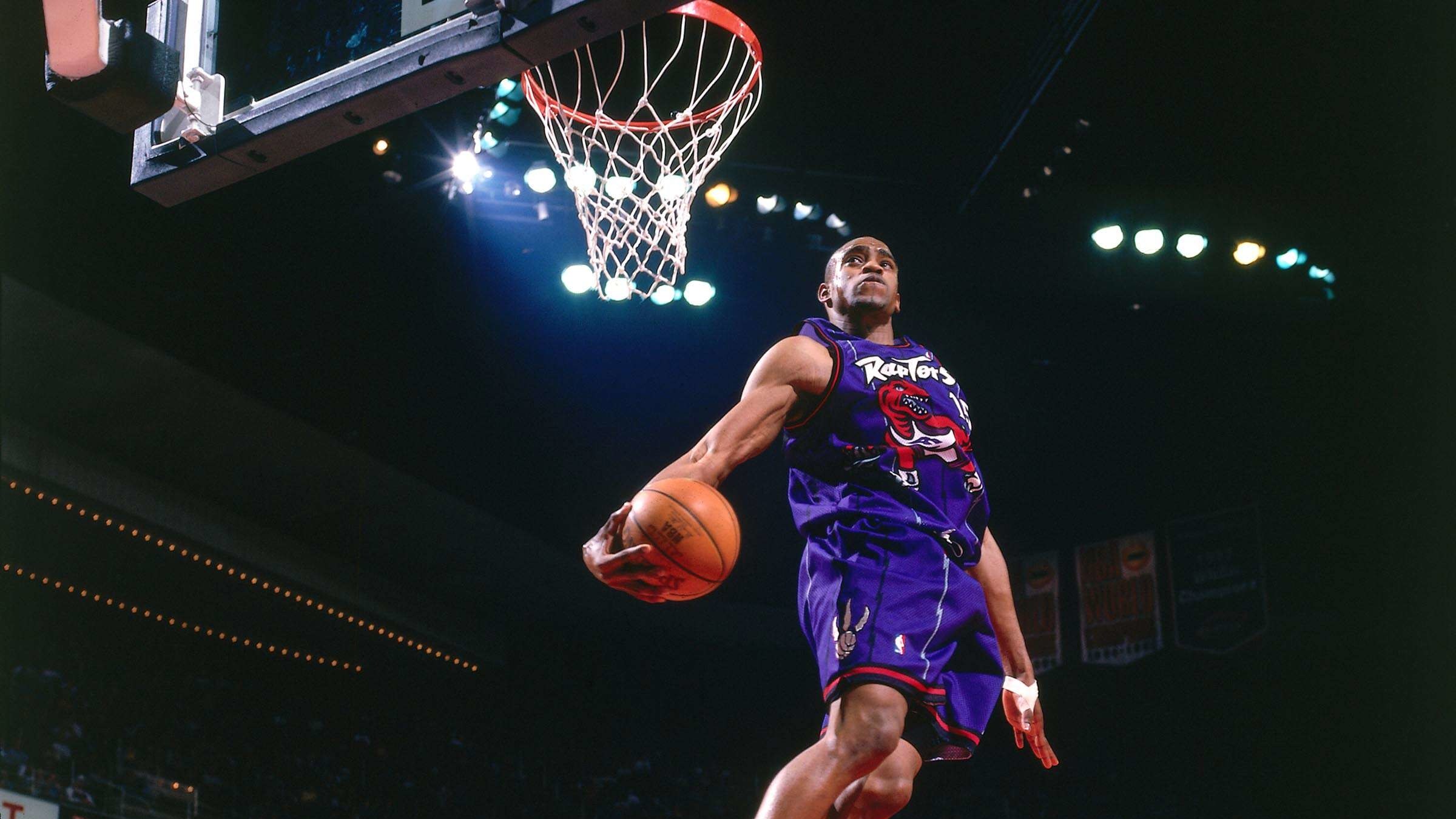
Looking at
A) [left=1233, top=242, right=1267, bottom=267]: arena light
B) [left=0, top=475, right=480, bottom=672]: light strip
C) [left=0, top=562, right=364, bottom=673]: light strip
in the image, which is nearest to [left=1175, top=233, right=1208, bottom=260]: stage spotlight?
[left=1233, top=242, right=1267, bottom=267]: arena light

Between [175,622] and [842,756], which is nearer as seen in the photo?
[842,756]

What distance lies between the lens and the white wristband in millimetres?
3414

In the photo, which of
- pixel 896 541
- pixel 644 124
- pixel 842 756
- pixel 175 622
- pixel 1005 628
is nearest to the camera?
pixel 842 756

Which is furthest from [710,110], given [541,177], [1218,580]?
[1218,580]

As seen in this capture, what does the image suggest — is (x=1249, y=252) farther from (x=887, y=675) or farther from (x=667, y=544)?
(x=667, y=544)

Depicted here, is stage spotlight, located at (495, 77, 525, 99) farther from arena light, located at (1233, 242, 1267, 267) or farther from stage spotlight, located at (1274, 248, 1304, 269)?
stage spotlight, located at (1274, 248, 1304, 269)

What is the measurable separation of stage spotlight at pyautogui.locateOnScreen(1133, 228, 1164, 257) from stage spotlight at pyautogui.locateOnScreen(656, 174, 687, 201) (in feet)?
13.4

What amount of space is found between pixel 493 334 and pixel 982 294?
4070mm

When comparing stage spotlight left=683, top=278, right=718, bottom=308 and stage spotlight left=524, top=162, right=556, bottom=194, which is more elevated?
stage spotlight left=524, top=162, right=556, bottom=194

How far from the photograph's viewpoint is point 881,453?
334 centimetres

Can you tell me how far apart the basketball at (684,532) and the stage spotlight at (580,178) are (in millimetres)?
3719

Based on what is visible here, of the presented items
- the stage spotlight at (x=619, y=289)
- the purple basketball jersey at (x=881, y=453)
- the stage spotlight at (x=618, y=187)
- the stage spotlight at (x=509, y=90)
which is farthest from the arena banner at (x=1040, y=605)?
the purple basketball jersey at (x=881, y=453)

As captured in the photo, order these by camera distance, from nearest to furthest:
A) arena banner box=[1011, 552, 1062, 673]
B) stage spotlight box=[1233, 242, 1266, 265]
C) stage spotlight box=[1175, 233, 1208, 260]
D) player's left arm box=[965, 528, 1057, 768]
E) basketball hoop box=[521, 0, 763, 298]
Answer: player's left arm box=[965, 528, 1057, 768]
basketball hoop box=[521, 0, 763, 298]
stage spotlight box=[1175, 233, 1208, 260]
stage spotlight box=[1233, 242, 1266, 265]
arena banner box=[1011, 552, 1062, 673]

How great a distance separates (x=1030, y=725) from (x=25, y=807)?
282 inches
